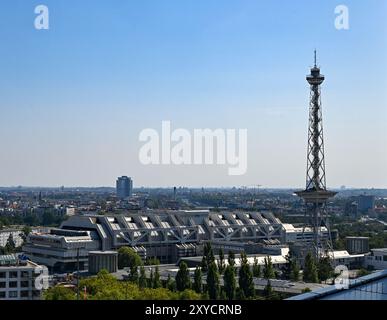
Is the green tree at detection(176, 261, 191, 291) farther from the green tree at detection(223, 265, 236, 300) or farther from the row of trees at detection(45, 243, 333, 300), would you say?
the green tree at detection(223, 265, 236, 300)

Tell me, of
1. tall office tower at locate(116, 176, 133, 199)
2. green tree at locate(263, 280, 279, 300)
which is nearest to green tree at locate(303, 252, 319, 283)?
green tree at locate(263, 280, 279, 300)

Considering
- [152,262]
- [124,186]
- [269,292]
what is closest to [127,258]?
[152,262]

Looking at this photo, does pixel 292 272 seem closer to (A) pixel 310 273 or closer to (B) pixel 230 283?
(A) pixel 310 273

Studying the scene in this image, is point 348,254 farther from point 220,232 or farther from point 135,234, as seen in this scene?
point 135,234

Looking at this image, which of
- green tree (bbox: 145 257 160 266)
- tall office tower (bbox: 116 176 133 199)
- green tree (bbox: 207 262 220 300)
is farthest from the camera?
tall office tower (bbox: 116 176 133 199)

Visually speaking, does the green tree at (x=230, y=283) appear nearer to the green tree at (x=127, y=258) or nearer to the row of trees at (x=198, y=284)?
the row of trees at (x=198, y=284)

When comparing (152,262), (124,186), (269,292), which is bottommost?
(152,262)

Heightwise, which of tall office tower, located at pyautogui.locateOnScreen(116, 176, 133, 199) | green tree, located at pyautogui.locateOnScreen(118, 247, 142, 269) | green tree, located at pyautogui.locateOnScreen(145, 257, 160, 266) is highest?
tall office tower, located at pyautogui.locateOnScreen(116, 176, 133, 199)

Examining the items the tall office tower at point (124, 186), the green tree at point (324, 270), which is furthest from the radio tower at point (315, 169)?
the tall office tower at point (124, 186)
